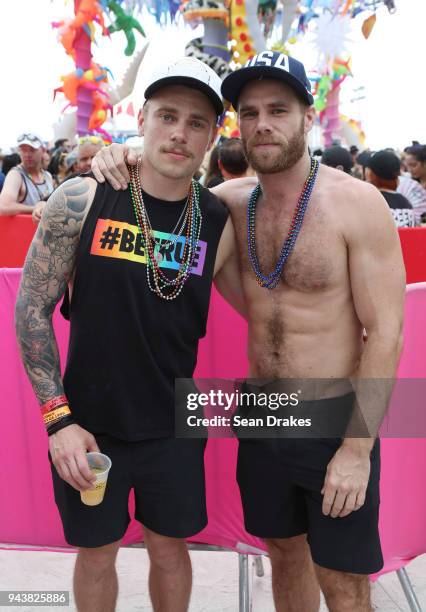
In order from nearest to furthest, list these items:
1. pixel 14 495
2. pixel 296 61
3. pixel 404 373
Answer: pixel 296 61, pixel 404 373, pixel 14 495

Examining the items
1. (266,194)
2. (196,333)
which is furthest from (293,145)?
(196,333)

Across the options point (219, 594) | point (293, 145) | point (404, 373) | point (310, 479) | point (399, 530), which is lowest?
point (219, 594)

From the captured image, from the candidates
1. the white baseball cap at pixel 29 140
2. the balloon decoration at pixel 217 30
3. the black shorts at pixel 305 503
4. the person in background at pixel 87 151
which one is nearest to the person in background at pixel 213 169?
the person in background at pixel 87 151

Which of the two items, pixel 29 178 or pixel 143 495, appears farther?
pixel 29 178

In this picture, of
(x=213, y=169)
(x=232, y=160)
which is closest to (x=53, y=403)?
(x=232, y=160)

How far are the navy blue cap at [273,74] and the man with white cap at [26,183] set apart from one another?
369 cm

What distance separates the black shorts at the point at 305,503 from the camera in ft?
6.82

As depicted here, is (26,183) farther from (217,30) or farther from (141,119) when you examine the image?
(217,30)

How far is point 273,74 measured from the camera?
2.07 m

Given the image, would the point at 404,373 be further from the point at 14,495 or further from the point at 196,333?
the point at 14,495

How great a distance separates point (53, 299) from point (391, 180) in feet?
12.6

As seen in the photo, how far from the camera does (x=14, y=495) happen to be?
2.97 metres

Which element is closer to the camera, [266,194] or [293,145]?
[293,145]

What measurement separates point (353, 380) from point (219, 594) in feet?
5.08
